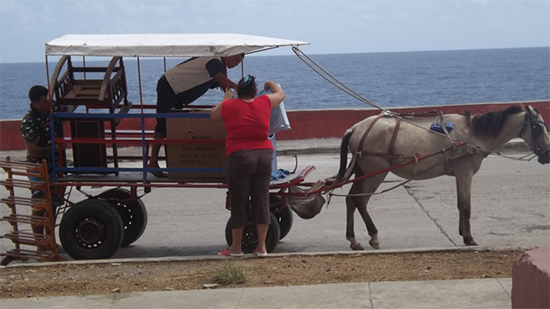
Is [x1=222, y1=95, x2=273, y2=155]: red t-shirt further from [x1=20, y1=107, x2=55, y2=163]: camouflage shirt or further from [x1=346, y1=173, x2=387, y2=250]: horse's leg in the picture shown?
[x1=20, y1=107, x2=55, y2=163]: camouflage shirt

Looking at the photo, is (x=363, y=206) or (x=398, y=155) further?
(x=363, y=206)

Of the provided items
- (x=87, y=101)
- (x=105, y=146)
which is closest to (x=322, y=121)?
(x=105, y=146)

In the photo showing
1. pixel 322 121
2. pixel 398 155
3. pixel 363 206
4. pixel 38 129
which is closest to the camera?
pixel 38 129

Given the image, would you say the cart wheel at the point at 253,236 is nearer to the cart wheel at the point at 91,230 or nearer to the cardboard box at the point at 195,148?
the cardboard box at the point at 195,148

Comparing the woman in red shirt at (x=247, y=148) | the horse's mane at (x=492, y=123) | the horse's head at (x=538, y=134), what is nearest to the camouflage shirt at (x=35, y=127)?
the woman in red shirt at (x=247, y=148)

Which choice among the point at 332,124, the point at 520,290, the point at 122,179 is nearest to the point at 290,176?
the point at 122,179

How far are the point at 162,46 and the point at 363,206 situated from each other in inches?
121

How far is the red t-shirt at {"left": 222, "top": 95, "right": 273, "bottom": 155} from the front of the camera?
7211mm

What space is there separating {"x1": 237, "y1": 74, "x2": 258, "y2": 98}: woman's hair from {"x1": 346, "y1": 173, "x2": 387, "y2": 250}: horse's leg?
2101mm

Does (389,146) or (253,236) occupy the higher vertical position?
(389,146)

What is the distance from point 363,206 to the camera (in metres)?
8.62

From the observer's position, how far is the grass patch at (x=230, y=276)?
21.7 feet

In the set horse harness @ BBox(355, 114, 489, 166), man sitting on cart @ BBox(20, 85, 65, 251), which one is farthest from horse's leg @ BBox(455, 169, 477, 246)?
man sitting on cart @ BBox(20, 85, 65, 251)

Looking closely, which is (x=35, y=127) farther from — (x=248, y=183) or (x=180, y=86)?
(x=248, y=183)
